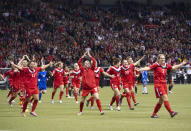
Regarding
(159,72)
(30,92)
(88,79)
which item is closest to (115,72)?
(88,79)

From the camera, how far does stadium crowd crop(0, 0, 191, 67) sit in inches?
1670

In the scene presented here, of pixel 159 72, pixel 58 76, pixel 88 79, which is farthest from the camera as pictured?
pixel 58 76

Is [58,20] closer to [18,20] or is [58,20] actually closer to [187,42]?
[18,20]

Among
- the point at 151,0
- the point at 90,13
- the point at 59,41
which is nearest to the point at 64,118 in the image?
the point at 59,41

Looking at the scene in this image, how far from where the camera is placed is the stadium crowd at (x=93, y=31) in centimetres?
4241

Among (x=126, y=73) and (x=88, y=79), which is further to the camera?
(x=126, y=73)

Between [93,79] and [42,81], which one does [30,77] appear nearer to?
[93,79]

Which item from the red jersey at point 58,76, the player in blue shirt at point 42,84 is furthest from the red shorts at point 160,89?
the player in blue shirt at point 42,84

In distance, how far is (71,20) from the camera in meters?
51.0

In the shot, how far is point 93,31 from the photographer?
49625 mm

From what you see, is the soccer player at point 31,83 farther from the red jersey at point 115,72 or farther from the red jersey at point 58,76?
the red jersey at point 58,76

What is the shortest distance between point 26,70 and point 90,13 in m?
38.5

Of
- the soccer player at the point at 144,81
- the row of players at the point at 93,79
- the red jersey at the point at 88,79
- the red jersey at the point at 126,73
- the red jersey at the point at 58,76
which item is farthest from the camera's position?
the soccer player at the point at 144,81

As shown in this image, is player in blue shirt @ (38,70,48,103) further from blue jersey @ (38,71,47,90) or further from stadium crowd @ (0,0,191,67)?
stadium crowd @ (0,0,191,67)
